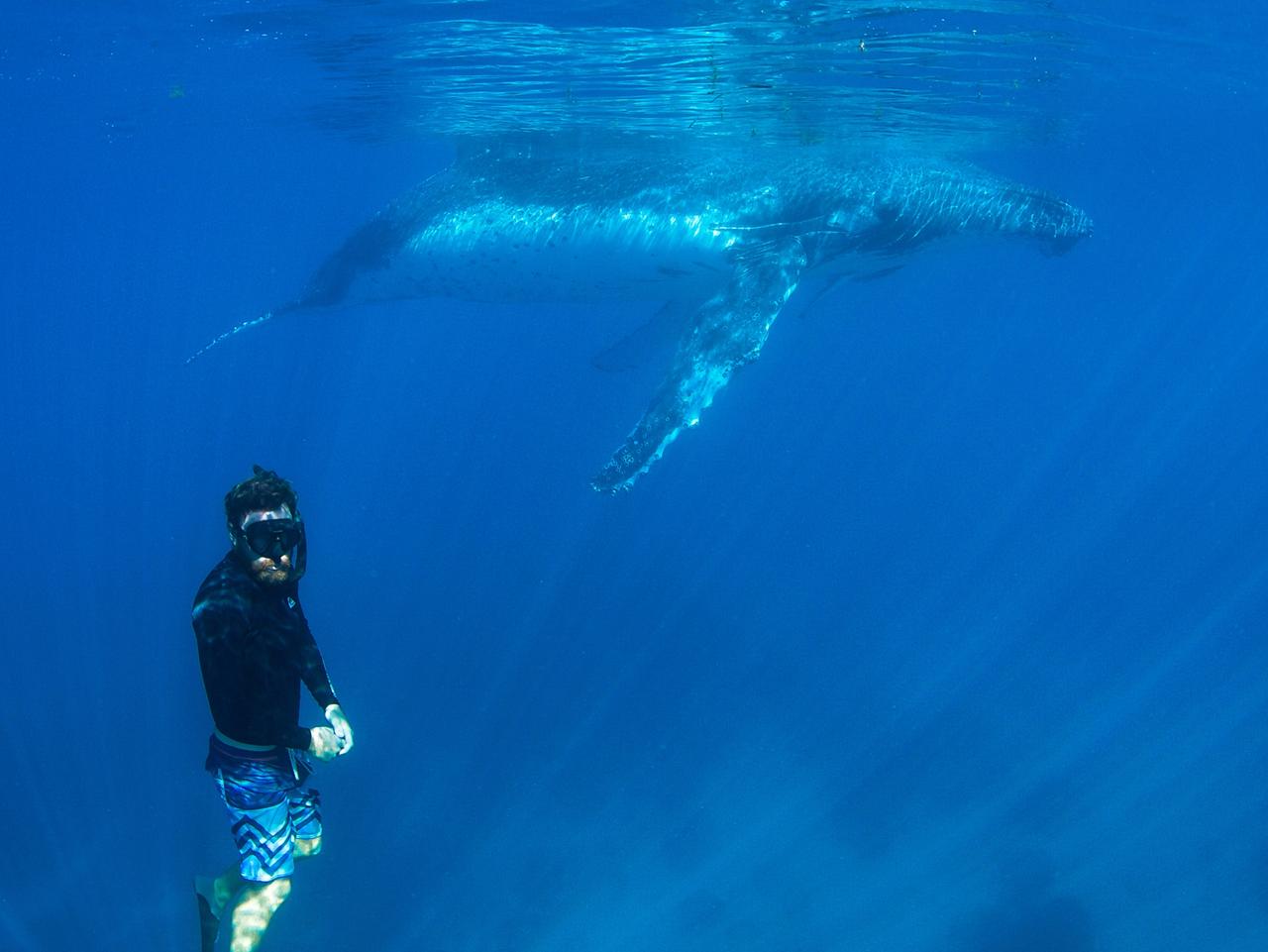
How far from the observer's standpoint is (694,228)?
11812mm

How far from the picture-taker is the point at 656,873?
10.4 m

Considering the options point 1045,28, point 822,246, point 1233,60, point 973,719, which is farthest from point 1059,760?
point 1233,60

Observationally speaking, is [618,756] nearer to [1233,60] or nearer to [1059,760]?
[1059,760]

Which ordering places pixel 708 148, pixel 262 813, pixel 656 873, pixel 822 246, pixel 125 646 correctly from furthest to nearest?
pixel 708 148 < pixel 125 646 < pixel 822 246 < pixel 656 873 < pixel 262 813

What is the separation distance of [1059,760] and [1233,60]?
13898 mm

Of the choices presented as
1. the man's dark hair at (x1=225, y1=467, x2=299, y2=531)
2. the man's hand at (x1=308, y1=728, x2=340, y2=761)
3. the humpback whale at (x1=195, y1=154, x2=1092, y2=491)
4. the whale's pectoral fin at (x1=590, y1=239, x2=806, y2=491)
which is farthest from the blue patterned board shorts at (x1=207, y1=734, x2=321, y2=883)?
the humpback whale at (x1=195, y1=154, x2=1092, y2=491)

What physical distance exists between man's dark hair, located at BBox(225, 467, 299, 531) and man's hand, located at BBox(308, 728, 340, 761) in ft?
3.46

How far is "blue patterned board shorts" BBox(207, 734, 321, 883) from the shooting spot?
175 inches

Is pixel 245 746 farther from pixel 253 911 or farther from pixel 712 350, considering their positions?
pixel 712 350

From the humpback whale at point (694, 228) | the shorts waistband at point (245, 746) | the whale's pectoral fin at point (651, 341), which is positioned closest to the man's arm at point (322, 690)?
the shorts waistband at point (245, 746)

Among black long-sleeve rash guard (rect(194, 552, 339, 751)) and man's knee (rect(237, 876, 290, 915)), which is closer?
black long-sleeve rash guard (rect(194, 552, 339, 751))

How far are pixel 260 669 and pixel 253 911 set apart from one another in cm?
163

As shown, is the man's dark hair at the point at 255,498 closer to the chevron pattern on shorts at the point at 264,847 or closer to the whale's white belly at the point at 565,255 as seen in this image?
the chevron pattern on shorts at the point at 264,847

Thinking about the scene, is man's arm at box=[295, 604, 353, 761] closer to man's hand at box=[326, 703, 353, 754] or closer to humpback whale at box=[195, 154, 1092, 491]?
man's hand at box=[326, 703, 353, 754]
